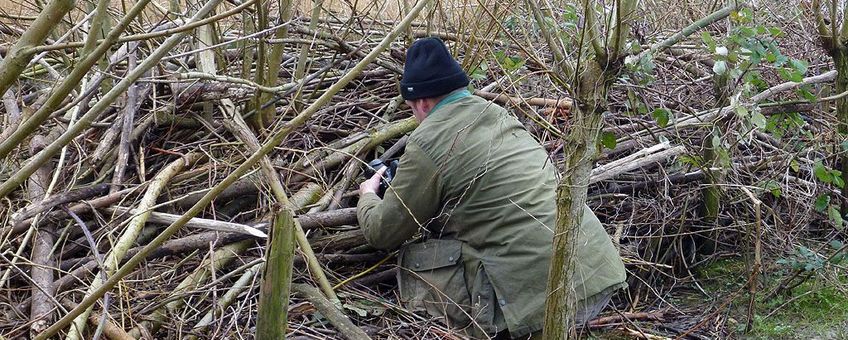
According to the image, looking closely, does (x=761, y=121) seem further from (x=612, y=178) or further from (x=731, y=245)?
(x=731, y=245)

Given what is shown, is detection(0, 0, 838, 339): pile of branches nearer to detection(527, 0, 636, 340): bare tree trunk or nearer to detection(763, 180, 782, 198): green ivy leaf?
detection(763, 180, 782, 198): green ivy leaf

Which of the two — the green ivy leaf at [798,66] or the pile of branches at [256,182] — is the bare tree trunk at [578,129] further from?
the green ivy leaf at [798,66]

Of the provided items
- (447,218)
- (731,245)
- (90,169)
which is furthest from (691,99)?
(90,169)

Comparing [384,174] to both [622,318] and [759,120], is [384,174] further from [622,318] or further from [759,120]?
[759,120]

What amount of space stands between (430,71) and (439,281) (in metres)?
0.97

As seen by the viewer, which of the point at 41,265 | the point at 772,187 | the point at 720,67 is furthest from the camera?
the point at 772,187

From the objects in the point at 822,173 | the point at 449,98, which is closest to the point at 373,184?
the point at 449,98

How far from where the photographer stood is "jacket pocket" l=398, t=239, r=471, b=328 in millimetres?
4141

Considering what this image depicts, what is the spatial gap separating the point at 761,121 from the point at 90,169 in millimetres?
3201

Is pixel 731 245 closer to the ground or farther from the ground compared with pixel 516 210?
closer to the ground

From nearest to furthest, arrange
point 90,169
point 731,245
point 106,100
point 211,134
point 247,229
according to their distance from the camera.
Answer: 1. point 106,100
2. point 247,229
3. point 90,169
4. point 211,134
5. point 731,245

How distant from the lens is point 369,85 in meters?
5.74

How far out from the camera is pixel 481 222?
13.4 feet

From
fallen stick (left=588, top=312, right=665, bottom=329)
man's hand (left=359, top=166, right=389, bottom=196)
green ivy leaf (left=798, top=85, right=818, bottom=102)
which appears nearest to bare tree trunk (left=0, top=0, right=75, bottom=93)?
man's hand (left=359, top=166, right=389, bottom=196)
